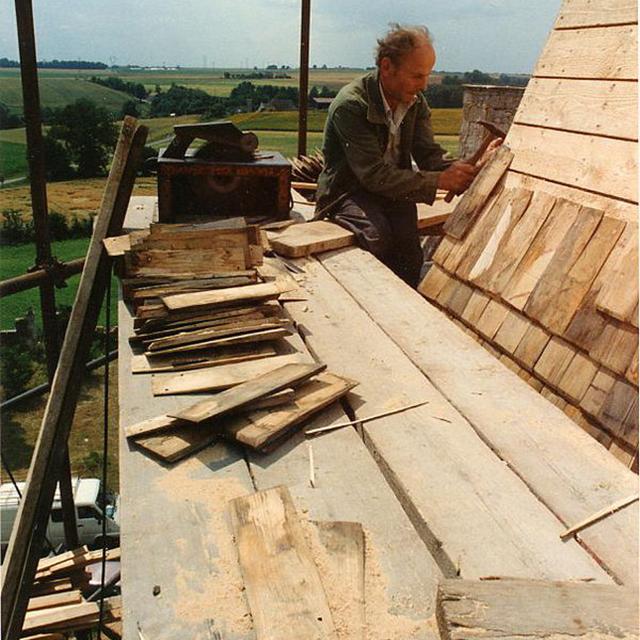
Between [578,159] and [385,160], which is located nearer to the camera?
[578,159]

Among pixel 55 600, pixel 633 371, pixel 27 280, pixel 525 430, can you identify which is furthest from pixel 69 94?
pixel 525 430

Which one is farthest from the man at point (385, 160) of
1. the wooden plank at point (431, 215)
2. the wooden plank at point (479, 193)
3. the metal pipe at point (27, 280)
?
the metal pipe at point (27, 280)

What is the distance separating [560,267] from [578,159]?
66cm

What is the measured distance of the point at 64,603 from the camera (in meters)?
7.90

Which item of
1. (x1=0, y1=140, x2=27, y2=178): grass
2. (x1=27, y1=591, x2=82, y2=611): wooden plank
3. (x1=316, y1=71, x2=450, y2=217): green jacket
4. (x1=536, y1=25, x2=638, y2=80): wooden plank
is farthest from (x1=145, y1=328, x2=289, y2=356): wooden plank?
(x1=0, y1=140, x2=27, y2=178): grass

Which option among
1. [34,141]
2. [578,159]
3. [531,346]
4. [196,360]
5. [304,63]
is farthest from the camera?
[304,63]

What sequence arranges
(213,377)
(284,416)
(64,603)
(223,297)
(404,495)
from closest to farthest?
1. (404,495)
2. (284,416)
3. (213,377)
4. (223,297)
5. (64,603)

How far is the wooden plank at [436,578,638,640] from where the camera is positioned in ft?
5.04

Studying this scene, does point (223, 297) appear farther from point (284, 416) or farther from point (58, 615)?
point (58, 615)

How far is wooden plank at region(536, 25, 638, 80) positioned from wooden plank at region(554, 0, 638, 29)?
37 millimetres

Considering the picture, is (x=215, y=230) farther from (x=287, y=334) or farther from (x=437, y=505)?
(x=437, y=505)

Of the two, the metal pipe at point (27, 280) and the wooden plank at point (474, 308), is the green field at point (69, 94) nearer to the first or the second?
the metal pipe at point (27, 280)

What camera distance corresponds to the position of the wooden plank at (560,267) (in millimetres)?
3428

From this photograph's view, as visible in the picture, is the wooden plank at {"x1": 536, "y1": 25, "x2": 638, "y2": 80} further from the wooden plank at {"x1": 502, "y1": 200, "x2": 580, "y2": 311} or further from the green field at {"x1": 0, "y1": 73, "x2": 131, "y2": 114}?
the green field at {"x1": 0, "y1": 73, "x2": 131, "y2": 114}
